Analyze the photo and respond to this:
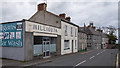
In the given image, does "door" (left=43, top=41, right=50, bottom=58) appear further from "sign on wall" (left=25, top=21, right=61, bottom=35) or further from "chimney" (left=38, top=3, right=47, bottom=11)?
"chimney" (left=38, top=3, right=47, bottom=11)

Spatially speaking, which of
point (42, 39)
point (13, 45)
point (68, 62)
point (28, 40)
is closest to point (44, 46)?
point (42, 39)

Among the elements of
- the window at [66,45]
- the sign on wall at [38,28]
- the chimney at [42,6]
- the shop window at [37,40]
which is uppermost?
the chimney at [42,6]

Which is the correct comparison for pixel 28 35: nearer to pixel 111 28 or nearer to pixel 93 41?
pixel 93 41

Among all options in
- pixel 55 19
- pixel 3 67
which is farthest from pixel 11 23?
pixel 55 19

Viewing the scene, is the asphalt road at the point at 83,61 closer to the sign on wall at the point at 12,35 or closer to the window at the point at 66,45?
the sign on wall at the point at 12,35

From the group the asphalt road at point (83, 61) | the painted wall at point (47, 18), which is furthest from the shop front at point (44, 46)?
the painted wall at point (47, 18)

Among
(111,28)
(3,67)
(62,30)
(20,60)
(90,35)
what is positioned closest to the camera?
(3,67)

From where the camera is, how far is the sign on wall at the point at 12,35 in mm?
11992

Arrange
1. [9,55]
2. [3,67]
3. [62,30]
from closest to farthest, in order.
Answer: [3,67] → [9,55] → [62,30]

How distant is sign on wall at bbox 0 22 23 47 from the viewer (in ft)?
39.3

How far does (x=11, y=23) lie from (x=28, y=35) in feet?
7.81

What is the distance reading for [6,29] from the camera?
43.0 feet

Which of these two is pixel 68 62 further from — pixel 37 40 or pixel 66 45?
pixel 66 45

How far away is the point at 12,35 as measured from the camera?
41.3 ft
